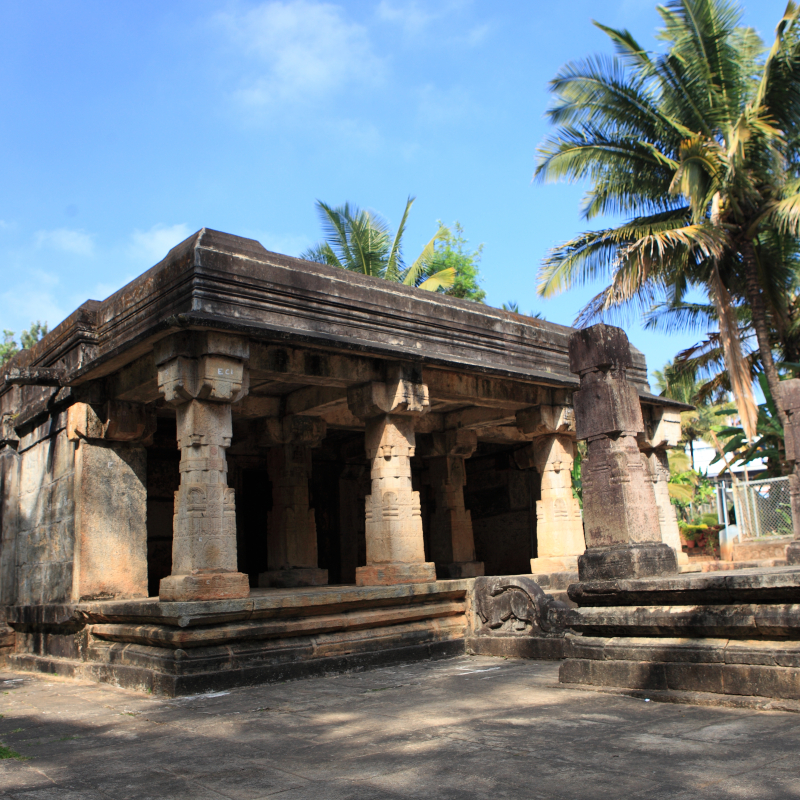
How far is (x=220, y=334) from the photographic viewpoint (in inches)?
283

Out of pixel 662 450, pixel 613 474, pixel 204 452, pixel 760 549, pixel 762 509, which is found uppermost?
pixel 662 450

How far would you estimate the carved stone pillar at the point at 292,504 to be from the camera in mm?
10250

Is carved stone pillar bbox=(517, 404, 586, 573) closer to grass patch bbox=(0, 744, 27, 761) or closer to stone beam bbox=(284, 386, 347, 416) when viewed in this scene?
stone beam bbox=(284, 386, 347, 416)

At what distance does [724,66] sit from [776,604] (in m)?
14.7

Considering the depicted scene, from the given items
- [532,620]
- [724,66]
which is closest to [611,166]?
[724,66]

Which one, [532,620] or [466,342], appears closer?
[532,620]

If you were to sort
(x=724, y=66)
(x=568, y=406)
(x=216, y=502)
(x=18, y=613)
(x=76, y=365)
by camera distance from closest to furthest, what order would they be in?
(x=216, y=502), (x=76, y=365), (x=18, y=613), (x=568, y=406), (x=724, y=66)

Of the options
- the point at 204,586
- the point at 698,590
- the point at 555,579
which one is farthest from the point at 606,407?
the point at 555,579

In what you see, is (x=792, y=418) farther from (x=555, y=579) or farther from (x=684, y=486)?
(x=684, y=486)

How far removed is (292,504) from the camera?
34.4ft

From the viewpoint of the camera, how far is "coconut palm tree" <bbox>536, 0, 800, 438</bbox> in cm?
1550

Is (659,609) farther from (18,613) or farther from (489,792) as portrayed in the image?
(18,613)

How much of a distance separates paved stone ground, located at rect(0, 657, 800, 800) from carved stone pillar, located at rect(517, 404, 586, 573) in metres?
4.19

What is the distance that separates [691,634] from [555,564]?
5133mm
